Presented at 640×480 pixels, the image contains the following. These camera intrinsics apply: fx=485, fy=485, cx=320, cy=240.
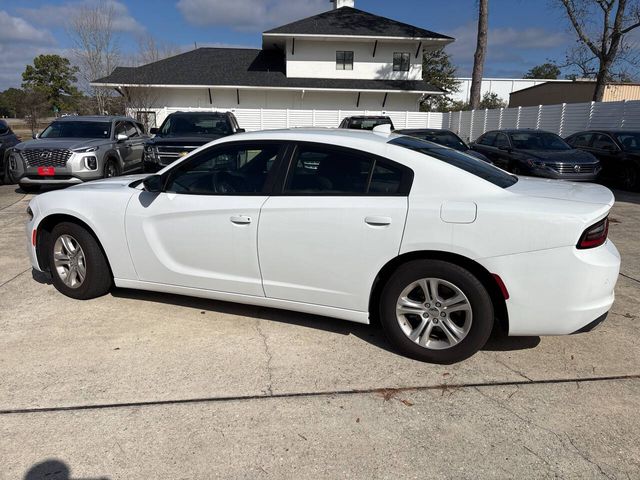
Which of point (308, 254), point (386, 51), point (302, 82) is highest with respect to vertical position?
point (386, 51)

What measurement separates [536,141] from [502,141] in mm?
799

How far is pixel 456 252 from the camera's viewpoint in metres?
3.15

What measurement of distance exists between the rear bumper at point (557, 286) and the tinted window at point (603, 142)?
11.2 metres

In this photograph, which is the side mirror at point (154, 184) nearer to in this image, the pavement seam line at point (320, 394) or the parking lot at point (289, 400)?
the parking lot at point (289, 400)

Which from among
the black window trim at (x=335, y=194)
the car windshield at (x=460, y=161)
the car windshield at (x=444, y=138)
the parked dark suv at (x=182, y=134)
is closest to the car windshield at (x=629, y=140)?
the car windshield at (x=444, y=138)

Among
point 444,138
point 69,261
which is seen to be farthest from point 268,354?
point 444,138

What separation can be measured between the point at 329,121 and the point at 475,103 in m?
8.23

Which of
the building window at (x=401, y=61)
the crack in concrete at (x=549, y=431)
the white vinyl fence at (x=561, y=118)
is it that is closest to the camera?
the crack in concrete at (x=549, y=431)

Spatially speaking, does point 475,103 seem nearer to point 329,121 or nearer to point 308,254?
point 329,121

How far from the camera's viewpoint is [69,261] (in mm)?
4492

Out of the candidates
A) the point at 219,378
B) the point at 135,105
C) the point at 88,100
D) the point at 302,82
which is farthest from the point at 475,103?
the point at 219,378

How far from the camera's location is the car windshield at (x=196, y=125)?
10812 mm

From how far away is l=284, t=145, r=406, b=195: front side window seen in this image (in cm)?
339

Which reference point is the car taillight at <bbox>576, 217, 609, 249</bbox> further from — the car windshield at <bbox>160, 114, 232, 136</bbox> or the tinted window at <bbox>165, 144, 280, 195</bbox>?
the car windshield at <bbox>160, 114, 232, 136</bbox>
